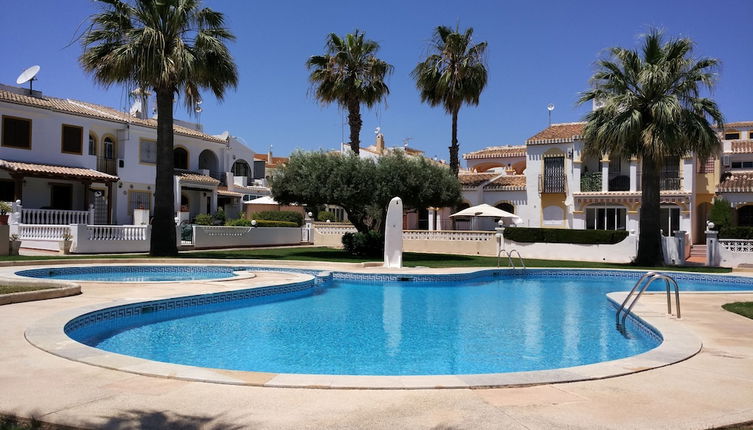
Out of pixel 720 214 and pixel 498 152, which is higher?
pixel 498 152

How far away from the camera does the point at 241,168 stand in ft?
157

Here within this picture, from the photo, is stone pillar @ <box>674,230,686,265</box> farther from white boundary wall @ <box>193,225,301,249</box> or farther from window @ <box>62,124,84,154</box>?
window @ <box>62,124,84,154</box>

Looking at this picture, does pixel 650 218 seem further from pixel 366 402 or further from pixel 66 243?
pixel 66 243

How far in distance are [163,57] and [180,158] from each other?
19.3 meters

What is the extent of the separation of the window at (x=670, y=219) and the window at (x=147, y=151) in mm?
31565

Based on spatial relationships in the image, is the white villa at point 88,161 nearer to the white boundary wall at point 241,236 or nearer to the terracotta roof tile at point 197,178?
the terracotta roof tile at point 197,178

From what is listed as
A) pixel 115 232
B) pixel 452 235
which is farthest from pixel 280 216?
pixel 115 232

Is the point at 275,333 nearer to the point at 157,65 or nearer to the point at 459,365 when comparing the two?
the point at 459,365

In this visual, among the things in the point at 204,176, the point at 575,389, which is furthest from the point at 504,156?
the point at 575,389

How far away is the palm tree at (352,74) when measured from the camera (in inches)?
1200

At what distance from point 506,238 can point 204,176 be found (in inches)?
824

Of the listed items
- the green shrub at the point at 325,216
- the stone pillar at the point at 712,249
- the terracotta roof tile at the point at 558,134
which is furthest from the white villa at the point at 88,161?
the stone pillar at the point at 712,249

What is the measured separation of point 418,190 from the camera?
990 inches

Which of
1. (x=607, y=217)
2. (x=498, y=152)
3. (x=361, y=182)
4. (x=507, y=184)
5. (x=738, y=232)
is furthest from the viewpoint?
(x=498, y=152)
